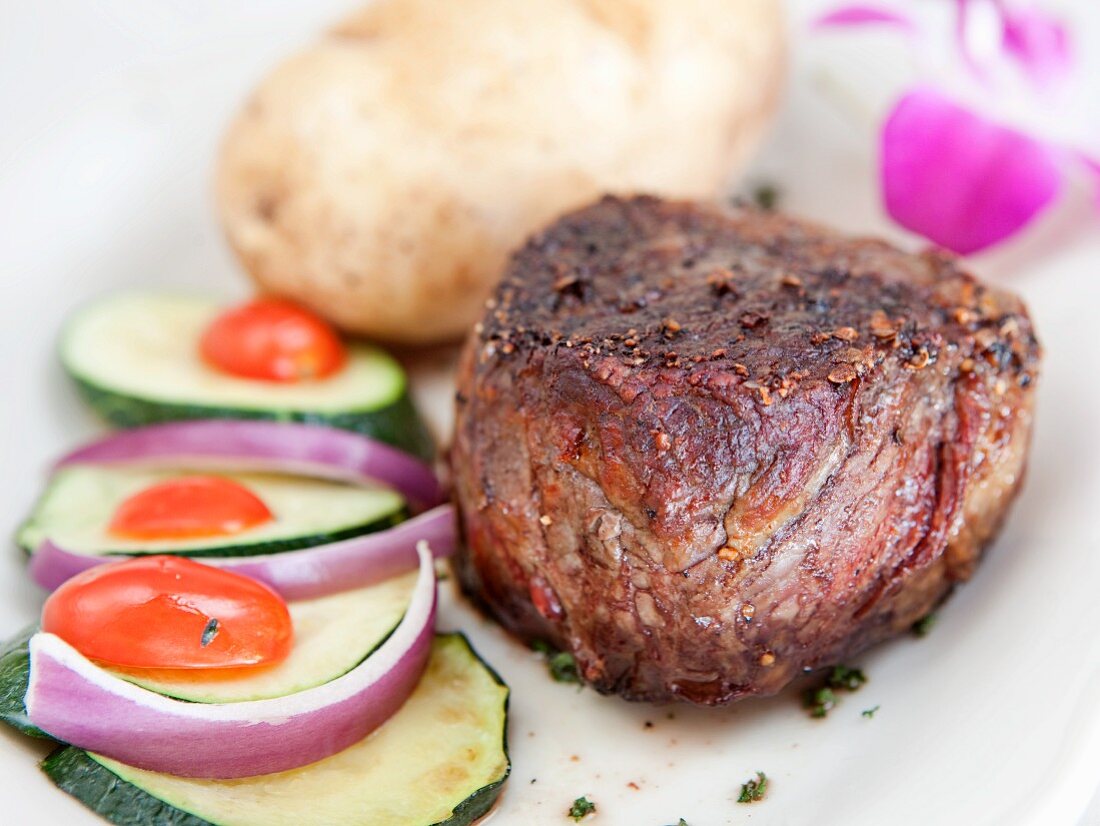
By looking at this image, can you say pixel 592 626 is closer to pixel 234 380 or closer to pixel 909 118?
pixel 234 380

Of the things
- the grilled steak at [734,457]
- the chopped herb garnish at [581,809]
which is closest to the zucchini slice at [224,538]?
the grilled steak at [734,457]

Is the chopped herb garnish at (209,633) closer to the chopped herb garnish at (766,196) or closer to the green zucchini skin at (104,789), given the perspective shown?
the green zucchini skin at (104,789)

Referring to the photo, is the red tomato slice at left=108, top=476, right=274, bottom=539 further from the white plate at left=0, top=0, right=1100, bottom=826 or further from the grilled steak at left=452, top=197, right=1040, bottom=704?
the grilled steak at left=452, top=197, right=1040, bottom=704

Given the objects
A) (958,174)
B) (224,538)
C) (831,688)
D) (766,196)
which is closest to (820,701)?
(831,688)

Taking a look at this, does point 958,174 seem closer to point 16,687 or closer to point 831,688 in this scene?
point 831,688

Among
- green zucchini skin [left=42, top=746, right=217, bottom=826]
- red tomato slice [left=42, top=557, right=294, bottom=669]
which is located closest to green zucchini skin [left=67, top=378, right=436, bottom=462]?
red tomato slice [left=42, top=557, right=294, bottom=669]

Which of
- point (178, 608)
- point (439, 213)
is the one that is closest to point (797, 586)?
point (178, 608)

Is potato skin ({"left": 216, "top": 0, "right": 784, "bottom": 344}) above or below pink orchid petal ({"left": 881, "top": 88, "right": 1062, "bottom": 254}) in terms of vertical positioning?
below
